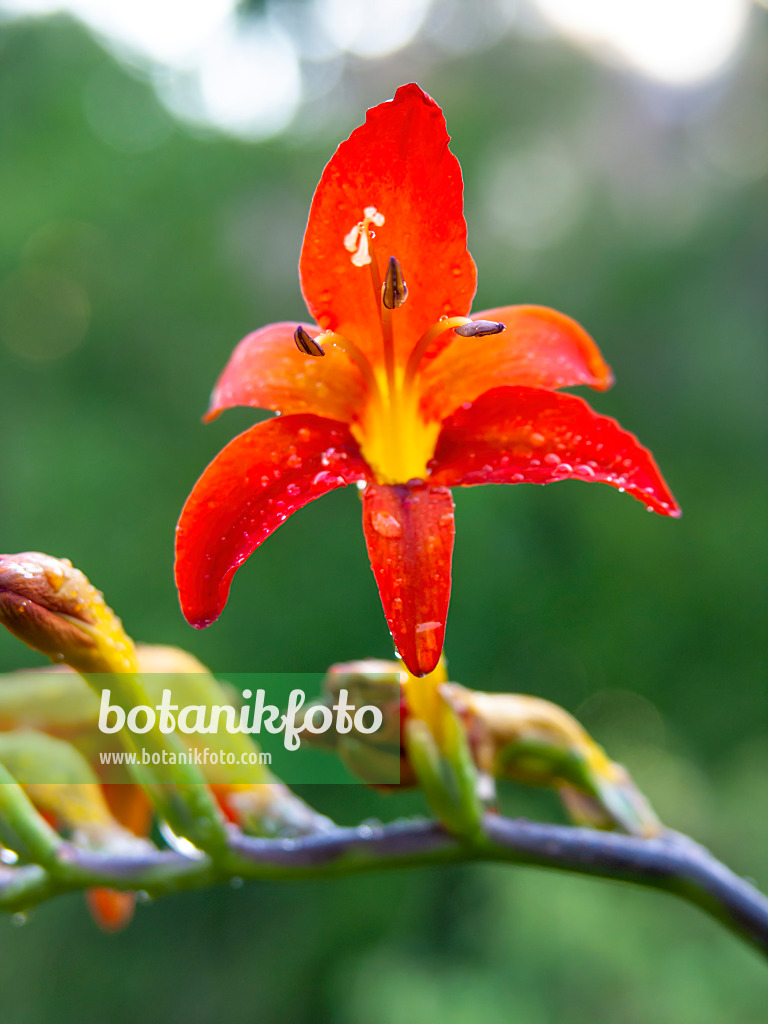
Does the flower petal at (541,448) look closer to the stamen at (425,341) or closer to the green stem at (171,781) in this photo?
the stamen at (425,341)

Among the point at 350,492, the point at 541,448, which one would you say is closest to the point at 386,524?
the point at 541,448

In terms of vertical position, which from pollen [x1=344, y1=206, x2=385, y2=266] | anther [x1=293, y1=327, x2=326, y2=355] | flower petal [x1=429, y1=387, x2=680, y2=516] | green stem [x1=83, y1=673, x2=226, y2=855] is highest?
pollen [x1=344, y1=206, x2=385, y2=266]

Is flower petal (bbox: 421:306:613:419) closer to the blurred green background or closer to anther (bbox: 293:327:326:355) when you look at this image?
anther (bbox: 293:327:326:355)

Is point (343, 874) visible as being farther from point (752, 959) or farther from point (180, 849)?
point (752, 959)

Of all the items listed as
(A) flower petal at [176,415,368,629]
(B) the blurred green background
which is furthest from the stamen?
(B) the blurred green background

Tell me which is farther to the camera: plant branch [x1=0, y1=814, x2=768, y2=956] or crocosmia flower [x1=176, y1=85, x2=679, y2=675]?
plant branch [x1=0, y1=814, x2=768, y2=956]

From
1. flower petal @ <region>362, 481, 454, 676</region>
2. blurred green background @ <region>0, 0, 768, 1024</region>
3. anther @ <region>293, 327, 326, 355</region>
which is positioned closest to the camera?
flower petal @ <region>362, 481, 454, 676</region>

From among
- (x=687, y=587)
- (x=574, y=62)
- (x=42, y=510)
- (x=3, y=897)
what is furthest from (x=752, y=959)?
(x=574, y=62)
